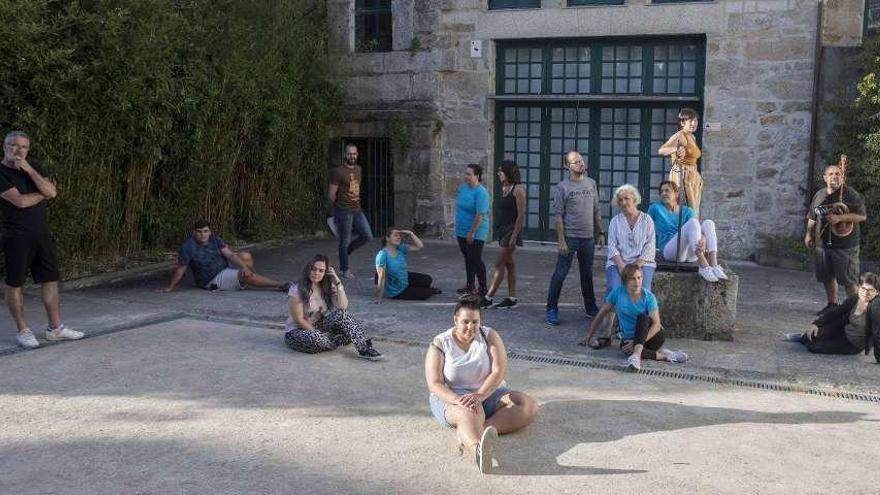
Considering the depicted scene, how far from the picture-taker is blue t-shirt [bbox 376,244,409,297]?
32.8 ft

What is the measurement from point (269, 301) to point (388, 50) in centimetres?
649

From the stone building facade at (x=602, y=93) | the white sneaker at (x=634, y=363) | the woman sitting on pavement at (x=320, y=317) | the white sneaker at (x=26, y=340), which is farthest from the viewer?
the stone building facade at (x=602, y=93)

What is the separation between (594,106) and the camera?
14.0 metres

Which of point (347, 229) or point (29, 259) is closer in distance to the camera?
point (29, 259)

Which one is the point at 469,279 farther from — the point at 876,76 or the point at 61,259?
the point at 876,76

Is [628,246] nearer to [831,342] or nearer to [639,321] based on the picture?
[639,321]

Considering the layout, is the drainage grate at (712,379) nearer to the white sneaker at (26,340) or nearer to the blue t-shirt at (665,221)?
the blue t-shirt at (665,221)

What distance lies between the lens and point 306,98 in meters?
14.9

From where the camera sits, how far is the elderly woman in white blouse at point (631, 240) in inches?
318

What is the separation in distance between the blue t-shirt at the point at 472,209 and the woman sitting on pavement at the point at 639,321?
255 centimetres

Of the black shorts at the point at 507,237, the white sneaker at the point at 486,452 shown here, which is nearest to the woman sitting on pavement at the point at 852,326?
the black shorts at the point at 507,237

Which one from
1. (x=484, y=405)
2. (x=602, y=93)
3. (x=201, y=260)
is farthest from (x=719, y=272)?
(x=602, y=93)

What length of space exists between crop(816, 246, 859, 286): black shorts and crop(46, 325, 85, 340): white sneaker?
6.72 m

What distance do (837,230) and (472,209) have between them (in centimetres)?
354
